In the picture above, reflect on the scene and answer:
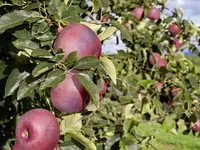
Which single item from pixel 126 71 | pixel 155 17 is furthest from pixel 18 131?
pixel 155 17

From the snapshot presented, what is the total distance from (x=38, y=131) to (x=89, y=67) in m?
0.20

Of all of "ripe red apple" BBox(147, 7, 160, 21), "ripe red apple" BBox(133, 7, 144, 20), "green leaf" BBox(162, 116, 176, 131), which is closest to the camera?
"green leaf" BBox(162, 116, 176, 131)

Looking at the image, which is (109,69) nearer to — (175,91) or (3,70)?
(3,70)

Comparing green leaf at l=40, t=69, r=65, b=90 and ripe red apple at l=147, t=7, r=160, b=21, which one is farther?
ripe red apple at l=147, t=7, r=160, b=21

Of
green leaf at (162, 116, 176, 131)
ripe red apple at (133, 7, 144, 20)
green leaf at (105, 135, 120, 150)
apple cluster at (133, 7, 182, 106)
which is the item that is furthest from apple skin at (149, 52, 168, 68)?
green leaf at (105, 135, 120, 150)

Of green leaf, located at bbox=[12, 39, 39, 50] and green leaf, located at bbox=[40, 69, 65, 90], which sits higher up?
green leaf, located at bbox=[12, 39, 39, 50]

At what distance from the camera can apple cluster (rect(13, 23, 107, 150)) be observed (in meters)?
Answer: 0.96

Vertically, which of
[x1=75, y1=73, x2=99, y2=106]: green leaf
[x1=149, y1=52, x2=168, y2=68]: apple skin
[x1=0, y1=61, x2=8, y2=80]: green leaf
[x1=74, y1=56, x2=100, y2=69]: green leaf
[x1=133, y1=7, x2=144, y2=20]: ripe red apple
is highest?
[x1=74, y1=56, x2=100, y2=69]: green leaf

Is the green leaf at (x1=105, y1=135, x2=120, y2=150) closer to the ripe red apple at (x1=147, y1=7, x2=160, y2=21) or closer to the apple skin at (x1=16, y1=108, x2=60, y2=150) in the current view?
the apple skin at (x1=16, y1=108, x2=60, y2=150)

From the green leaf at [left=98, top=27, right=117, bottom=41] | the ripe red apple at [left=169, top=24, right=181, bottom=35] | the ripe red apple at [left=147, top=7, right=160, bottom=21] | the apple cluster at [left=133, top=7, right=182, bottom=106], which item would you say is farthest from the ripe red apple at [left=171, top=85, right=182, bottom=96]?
the green leaf at [left=98, top=27, right=117, bottom=41]

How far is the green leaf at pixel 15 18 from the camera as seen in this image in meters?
1.01

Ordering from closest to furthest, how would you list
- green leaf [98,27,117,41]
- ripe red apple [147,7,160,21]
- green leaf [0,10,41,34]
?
green leaf [0,10,41,34] < green leaf [98,27,117,41] < ripe red apple [147,7,160,21]

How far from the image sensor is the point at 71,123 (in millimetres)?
1109

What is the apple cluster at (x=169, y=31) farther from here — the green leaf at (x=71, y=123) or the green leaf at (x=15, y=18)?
the green leaf at (x=15, y=18)
